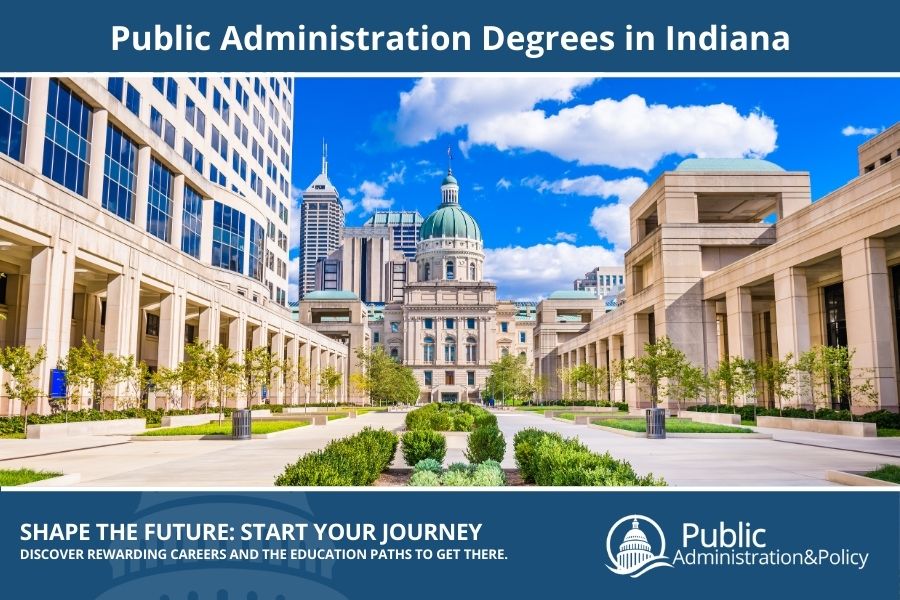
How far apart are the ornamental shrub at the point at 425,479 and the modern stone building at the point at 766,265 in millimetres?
23285

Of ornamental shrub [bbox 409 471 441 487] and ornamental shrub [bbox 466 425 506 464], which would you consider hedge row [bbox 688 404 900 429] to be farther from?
ornamental shrub [bbox 409 471 441 487]

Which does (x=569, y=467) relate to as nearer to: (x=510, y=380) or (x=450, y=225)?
(x=510, y=380)

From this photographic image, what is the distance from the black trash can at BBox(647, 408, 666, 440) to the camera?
25438 mm

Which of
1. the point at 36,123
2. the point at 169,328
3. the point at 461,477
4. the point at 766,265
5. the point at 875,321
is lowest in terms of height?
the point at 461,477

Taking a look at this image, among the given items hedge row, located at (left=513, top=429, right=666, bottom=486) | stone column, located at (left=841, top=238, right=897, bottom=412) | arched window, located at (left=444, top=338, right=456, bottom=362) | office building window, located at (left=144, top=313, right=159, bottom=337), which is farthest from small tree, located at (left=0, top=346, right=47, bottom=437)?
arched window, located at (left=444, top=338, right=456, bottom=362)

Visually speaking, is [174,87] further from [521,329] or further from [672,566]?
[521,329]

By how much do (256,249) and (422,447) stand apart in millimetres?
53777

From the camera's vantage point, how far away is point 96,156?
126ft

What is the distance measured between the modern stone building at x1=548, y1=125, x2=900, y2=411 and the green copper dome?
89.7 meters

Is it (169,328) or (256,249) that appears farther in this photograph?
(256,249)

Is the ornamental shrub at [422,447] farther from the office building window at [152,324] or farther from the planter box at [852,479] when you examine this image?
the office building window at [152,324]

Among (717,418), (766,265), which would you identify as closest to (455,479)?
(717,418)

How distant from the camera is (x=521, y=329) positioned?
151 meters

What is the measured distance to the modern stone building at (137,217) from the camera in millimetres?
27797
